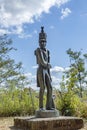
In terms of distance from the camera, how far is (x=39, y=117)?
407 inches

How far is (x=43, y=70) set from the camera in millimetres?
10664

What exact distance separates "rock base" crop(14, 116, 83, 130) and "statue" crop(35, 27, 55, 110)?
2.88 ft

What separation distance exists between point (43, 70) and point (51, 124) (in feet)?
6.02

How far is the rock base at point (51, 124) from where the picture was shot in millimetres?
9492

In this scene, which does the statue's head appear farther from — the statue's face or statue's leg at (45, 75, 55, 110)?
statue's leg at (45, 75, 55, 110)

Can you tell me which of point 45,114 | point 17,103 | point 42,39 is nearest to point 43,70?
point 42,39

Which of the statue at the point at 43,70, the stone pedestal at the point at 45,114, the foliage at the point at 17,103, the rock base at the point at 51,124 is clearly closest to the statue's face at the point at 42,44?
the statue at the point at 43,70

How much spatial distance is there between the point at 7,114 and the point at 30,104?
3.69 ft

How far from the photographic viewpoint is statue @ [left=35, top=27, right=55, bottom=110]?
1060 cm

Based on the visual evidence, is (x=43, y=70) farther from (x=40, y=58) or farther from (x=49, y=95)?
(x=49, y=95)

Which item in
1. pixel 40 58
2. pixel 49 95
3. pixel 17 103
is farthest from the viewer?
pixel 17 103

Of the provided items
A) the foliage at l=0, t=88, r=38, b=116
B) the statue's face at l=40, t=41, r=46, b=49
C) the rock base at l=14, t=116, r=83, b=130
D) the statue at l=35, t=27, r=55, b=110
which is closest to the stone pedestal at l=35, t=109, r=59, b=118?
the statue at l=35, t=27, r=55, b=110

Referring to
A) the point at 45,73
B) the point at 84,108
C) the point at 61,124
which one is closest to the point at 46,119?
the point at 61,124

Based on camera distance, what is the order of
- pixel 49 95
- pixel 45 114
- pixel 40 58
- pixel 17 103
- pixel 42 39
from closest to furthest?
pixel 45 114
pixel 40 58
pixel 42 39
pixel 49 95
pixel 17 103
